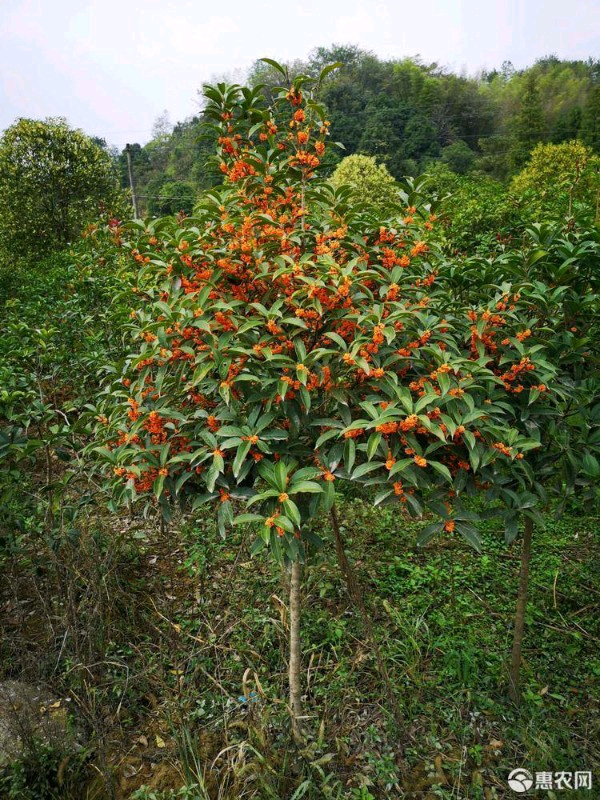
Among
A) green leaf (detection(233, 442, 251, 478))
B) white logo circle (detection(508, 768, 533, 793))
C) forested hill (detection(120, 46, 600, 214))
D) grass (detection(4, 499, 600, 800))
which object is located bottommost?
white logo circle (detection(508, 768, 533, 793))

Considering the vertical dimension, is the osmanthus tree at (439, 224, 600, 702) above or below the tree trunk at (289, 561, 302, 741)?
above

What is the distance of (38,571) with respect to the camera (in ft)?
9.25

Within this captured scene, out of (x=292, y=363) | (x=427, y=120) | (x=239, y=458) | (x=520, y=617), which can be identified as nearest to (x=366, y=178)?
(x=520, y=617)

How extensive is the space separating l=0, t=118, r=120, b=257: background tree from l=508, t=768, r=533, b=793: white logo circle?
880 cm

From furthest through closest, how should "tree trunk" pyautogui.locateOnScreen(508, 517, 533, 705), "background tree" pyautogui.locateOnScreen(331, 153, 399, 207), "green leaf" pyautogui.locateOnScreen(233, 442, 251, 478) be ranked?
1. "background tree" pyautogui.locateOnScreen(331, 153, 399, 207)
2. "tree trunk" pyautogui.locateOnScreen(508, 517, 533, 705)
3. "green leaf" pyautogui.locateOnScreen(233, 442, 251, 478)

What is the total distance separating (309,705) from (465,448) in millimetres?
1300

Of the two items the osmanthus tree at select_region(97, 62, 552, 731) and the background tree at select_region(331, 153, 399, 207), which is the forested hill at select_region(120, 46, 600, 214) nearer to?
the background tree at select_region(331, 153, 399, 207)

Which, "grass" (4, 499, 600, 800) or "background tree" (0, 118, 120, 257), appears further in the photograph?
"background tree" (0, 118, 120, 257)

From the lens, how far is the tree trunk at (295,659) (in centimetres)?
189

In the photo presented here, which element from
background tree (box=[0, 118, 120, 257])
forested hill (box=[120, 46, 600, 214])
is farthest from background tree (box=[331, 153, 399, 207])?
forested hill (box=[120, 46, 600, 214])

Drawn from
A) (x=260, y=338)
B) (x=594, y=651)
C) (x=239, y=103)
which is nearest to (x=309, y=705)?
(x=594, y=651)

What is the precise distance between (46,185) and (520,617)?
9.85 m

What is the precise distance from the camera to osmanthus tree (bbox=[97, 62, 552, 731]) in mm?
1426

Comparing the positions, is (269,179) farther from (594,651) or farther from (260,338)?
(594,651)
